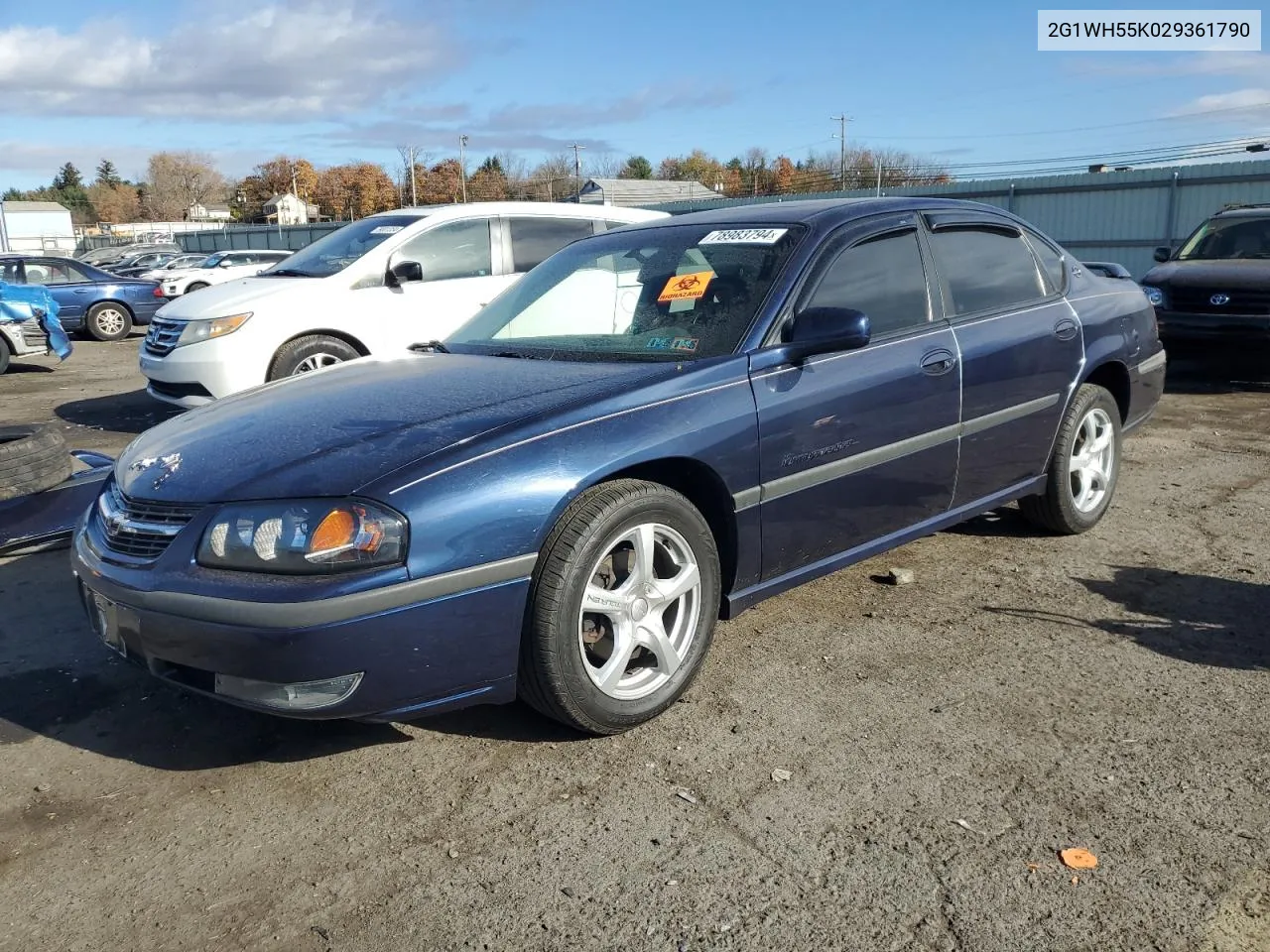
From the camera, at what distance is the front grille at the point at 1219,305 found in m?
9.63

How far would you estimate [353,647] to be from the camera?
268cm

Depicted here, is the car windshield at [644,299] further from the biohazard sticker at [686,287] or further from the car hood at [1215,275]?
the car hood at [1215,275]

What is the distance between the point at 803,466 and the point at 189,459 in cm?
197

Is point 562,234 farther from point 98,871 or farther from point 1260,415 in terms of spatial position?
point 98,871

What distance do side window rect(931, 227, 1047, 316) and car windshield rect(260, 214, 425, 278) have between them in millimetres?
4958

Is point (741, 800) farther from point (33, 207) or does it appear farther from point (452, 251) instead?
point (33, 207)

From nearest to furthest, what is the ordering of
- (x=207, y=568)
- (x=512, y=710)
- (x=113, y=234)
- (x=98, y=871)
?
(x=98, y=871)
(x=207, y=568)
(x=512, y=710)
(x=113, y=234)

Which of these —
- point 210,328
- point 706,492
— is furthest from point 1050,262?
point 210,328

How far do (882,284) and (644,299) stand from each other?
943mm

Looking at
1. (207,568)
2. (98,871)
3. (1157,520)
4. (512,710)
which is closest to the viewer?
(98,871)

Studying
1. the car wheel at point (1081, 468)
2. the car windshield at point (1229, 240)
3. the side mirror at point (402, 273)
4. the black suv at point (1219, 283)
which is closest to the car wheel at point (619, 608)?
the car wheel at point (1081, 468)

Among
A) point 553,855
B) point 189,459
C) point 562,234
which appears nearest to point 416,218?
point 562,234

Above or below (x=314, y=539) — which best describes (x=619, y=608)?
below

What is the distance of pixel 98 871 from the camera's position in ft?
8.57
